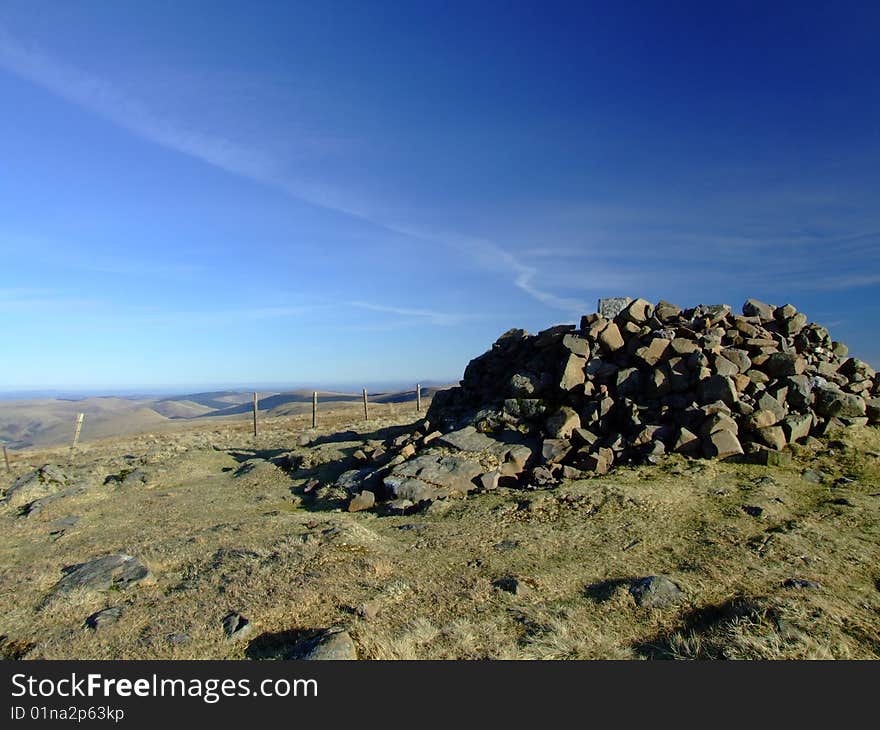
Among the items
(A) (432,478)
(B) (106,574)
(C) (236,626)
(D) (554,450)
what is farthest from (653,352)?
(B) (106,574)

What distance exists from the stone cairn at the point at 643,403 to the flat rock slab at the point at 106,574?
5.93 m

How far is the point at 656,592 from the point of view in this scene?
28.6ft

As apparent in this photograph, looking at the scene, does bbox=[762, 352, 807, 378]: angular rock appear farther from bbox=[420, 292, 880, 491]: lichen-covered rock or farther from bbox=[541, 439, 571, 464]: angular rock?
bbox=[541, 439, 571, 464]: angular rock

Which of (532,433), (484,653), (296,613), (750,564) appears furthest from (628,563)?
(532,433)

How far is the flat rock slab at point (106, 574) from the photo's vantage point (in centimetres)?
1027

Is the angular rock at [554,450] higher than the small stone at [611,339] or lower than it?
lower

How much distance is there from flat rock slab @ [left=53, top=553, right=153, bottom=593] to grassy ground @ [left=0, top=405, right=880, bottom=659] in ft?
0.88

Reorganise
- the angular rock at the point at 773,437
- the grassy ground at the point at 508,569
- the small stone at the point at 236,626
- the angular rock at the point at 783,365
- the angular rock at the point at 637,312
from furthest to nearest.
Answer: the angular rock at the point at 637,312 → the angular rock at the point at 783,365 → the angular rock at the point at 773,437 → the small stone at the point at 236,626 → the grassy ground at the point at 508,569

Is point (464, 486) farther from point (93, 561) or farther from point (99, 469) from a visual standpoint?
point (99, 469)

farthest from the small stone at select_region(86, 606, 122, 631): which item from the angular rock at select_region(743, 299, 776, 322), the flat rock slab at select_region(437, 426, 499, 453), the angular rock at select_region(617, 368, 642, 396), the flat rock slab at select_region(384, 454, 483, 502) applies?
the angular rock at select_region(743, 299, 776, 322)

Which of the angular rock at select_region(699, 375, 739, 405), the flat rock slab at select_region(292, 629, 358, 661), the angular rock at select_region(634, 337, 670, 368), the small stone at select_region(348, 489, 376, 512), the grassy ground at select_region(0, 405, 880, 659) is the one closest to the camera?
the flat rock slab at select_region(292, 629, 358, 661)

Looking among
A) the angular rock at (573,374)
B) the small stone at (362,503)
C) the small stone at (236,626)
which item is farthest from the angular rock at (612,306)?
the small stone at (236,626)

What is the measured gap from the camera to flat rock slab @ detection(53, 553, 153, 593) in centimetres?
1027

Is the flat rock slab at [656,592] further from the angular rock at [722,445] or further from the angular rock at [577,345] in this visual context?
the angular rock at [577,345]
